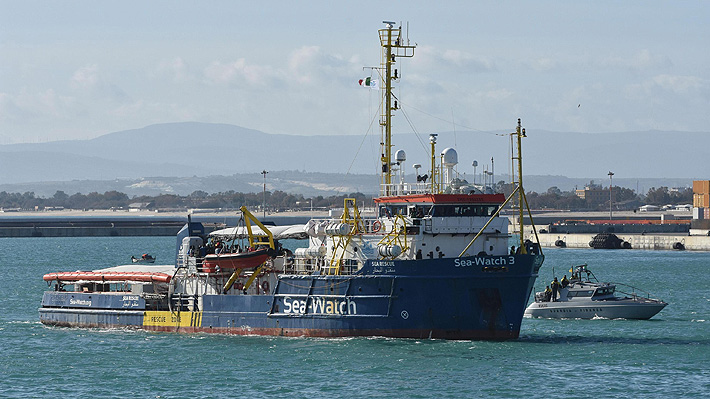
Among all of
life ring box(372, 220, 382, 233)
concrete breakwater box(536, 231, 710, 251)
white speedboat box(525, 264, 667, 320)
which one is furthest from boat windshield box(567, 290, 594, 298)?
concrete breakwater box(536, 231, 710, 251)

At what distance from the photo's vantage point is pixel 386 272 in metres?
42.5

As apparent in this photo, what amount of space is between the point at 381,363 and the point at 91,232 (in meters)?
155

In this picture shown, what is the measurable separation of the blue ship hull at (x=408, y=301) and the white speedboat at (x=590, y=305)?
13061mm

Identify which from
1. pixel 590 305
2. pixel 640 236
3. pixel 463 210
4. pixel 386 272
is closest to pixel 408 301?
pixel 386 272

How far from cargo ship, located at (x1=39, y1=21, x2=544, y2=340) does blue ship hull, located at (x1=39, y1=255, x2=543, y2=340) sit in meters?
0.04

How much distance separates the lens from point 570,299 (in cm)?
5656

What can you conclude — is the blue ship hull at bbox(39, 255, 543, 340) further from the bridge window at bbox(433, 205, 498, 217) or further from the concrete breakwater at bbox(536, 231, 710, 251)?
the concrete breakwater at bbox(536, 231, 710, 251)

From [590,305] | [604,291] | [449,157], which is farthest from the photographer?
[604,291]

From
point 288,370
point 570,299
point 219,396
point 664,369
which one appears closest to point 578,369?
point 664,369

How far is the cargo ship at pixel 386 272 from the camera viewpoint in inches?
1670

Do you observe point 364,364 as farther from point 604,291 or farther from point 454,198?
point 604,291

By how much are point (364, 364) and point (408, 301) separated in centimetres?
394

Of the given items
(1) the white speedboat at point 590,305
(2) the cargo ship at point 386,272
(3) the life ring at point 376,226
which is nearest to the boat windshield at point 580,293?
(1) the white speedboat at point 590,305

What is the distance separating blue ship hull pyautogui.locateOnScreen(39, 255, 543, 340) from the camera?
42188 millimetres
